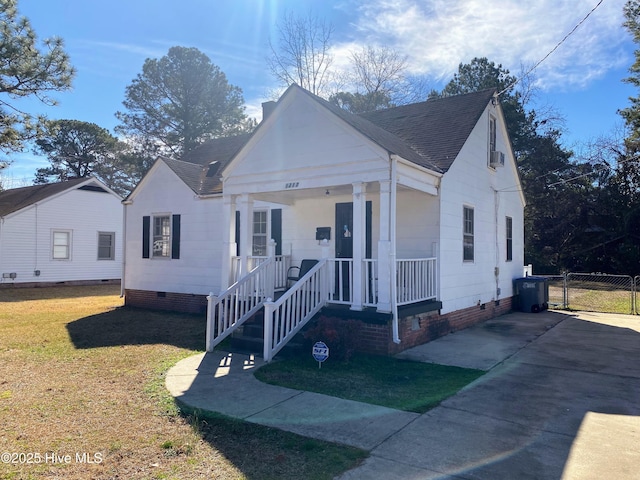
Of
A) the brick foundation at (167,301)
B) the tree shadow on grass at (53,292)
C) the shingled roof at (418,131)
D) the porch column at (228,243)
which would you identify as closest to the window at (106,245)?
the tree shadow on grass at (53,292)

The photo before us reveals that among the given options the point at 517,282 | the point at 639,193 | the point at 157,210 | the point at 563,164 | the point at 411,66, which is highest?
the point at 411,66

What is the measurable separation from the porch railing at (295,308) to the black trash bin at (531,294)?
26.6 feet

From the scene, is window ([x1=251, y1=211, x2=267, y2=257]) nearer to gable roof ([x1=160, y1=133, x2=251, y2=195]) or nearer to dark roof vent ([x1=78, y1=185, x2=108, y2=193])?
gable roof ([x1=160, y1=133, x2=251, y2=195])

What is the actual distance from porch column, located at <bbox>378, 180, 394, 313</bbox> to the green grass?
976 millimetres

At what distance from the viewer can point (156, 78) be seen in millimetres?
31000

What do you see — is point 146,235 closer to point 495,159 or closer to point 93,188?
point 495,159

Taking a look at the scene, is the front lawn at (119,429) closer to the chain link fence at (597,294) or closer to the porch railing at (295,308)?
the porch railing at (295,308)

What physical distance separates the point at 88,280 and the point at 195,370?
1774 cm

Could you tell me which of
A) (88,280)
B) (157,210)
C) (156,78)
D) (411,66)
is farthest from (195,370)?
(156,78)

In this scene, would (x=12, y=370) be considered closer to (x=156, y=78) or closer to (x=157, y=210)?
(x=157, y=210)

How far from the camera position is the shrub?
684 cm

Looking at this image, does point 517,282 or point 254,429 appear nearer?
point 254,429

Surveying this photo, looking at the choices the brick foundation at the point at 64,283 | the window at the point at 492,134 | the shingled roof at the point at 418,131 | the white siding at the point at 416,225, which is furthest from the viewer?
the brick foundation at the point at 64,283

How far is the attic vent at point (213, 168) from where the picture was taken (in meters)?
13.9
